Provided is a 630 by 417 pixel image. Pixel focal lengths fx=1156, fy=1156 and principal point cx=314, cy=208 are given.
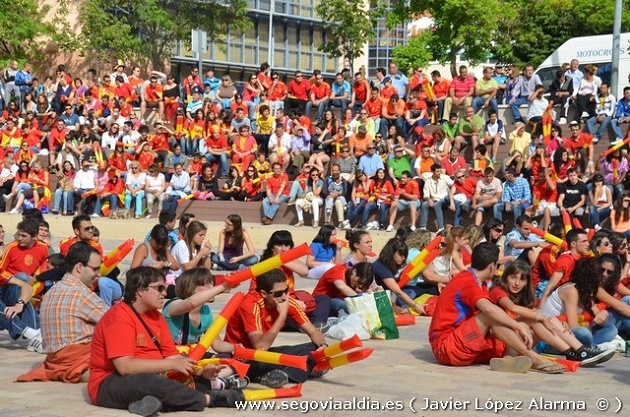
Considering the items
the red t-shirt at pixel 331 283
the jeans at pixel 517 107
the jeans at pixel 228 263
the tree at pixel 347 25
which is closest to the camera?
the red t-shirt at pixel 331 283

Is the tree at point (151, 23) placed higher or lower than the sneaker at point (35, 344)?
higher

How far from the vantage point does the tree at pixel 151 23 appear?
41906 millimetres

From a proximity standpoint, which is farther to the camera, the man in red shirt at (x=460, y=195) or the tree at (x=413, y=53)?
the tree at (x=413, y=53)

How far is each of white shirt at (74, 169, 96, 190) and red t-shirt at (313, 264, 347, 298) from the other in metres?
13.8

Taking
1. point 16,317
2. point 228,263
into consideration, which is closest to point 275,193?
point 228,263

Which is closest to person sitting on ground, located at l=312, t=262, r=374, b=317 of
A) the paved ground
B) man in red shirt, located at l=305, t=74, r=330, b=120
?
the paved ground

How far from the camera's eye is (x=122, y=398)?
294 inches

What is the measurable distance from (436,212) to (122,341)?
13.8m

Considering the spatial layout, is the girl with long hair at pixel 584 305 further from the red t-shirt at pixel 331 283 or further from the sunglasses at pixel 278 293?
the sunglasses at pixel 278 293

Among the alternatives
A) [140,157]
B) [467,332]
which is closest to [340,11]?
[140,157]

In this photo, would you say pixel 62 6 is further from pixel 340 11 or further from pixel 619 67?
pixel 619 67

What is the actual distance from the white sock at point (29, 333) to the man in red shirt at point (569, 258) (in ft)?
16.5

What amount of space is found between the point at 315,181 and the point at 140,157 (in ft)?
16.7

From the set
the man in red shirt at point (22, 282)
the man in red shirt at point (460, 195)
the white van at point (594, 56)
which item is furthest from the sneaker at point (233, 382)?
the white van at point (594, 56)
